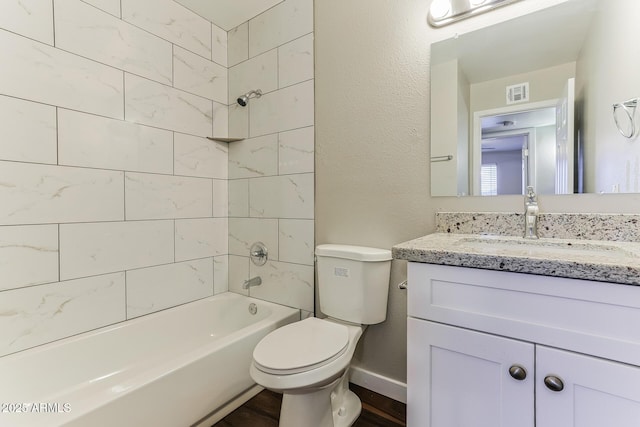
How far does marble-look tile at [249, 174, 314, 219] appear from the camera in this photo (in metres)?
A: 1.84

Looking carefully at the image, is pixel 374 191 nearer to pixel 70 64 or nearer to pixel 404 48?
pixel 404 48

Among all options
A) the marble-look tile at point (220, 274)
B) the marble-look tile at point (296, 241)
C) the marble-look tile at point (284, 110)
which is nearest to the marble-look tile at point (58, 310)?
the marble-look tile at point (220, 274)

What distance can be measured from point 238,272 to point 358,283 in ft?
3.55

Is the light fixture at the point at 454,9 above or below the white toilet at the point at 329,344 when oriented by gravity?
above

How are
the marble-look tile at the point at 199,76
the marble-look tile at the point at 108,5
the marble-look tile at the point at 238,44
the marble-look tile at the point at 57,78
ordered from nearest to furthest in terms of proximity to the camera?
the marble-look tile at the point at 57,78
the marble-look tile at the point at 108,5
the marble-look tile at the point at 199,76
the marble-look tile at the point at 238,44

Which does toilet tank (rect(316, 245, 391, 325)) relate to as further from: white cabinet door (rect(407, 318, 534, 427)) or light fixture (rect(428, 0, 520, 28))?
light fixture (rect(428, 0, 520, 28))

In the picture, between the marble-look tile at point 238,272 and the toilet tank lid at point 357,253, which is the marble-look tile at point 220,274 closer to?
the marble-look tile at point 238,272

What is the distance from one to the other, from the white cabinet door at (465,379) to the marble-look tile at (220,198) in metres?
1.64

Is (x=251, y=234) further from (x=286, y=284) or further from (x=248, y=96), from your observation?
(x=248, y=96)

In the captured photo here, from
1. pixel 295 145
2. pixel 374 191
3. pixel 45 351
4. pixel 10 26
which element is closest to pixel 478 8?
pixel 374 191

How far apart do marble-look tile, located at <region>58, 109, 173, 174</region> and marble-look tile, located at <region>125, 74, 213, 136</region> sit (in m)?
0.07

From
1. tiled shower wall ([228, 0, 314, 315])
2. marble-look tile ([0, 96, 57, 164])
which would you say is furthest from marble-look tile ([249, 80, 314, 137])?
marble-look tile ([0, 96, 57, 164])

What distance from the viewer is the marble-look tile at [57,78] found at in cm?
131

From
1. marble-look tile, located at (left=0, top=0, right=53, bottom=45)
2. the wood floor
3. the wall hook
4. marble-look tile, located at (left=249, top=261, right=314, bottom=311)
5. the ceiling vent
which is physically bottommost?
the wood floor
